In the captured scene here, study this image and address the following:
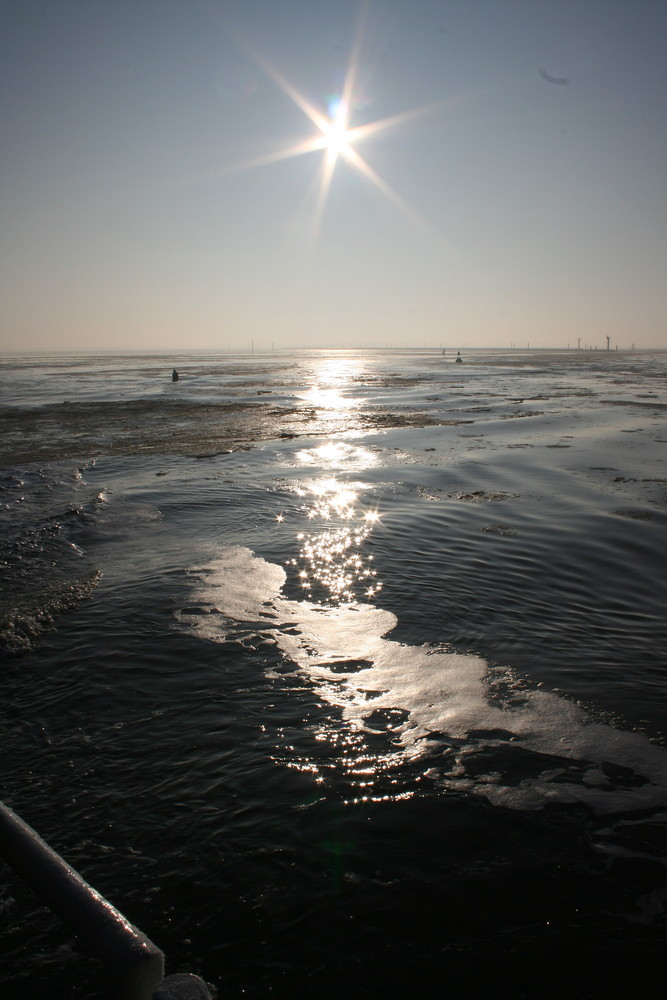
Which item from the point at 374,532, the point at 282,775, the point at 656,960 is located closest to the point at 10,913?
the point at 282,775

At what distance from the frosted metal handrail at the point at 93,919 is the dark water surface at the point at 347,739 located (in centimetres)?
101

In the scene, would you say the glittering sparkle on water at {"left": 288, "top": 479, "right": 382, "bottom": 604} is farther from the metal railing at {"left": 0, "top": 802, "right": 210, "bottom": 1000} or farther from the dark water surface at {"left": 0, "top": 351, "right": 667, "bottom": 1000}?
the metal railing at {"left": 0, "top": 802, "right": 210, "bottom": 1000}

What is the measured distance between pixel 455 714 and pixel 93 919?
3.25m

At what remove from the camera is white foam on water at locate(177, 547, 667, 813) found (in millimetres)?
3697

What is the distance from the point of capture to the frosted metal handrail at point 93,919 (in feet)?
5.35

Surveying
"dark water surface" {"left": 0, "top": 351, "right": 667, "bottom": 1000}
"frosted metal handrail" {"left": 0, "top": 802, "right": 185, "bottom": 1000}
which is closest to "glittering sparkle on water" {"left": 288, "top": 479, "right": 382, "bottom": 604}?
"dark water surface" {"left": 0, "top": 351, "right": 667, "bottom": 1000}

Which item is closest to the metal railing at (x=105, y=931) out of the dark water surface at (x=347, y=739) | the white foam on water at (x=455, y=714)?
the dark water surface at (x=347, y=739)

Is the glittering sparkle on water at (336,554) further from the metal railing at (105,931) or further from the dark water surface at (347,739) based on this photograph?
the metal railing at (105,931)

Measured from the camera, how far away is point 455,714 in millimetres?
4461

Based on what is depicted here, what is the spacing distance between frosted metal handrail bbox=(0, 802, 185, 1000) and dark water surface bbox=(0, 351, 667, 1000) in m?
1.01

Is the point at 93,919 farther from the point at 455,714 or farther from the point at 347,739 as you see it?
the point at 455,714

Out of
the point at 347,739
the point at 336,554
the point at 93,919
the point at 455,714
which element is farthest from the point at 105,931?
the point at 336,554

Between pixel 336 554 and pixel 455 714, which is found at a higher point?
pixel 336 554

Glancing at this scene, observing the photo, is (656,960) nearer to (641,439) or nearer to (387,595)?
(387,595)
